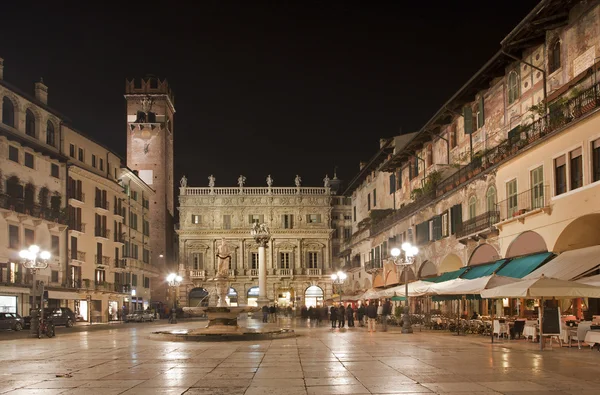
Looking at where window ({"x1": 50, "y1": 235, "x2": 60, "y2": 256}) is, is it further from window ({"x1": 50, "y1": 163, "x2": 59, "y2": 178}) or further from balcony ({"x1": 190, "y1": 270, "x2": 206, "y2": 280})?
balcony ({"x1": 190, "y1": 270, "x2": 206, "y2": 280})

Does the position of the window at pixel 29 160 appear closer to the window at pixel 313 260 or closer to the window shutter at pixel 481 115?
the window shutter at pixel 481 115

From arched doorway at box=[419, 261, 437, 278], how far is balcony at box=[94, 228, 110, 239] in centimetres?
3051

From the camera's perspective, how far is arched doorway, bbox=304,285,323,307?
9888cm

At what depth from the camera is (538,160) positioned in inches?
1161

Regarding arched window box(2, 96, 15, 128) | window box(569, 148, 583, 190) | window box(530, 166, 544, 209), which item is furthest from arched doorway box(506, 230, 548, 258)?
arched window box(2, 96, 15, 128)

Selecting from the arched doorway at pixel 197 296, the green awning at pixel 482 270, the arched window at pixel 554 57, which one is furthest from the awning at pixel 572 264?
the arched doorway at pixel 197 296

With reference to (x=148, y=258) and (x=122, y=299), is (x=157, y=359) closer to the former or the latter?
(x=122, y=299)

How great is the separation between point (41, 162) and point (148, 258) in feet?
112

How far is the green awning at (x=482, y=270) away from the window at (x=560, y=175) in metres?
5.82

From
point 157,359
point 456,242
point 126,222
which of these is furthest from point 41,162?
point 157,359

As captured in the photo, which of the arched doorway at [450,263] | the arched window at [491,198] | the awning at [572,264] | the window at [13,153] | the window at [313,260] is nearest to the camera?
the awning at [572,264]

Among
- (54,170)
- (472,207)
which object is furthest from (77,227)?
(472,207)

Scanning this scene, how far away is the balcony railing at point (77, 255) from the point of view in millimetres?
59938

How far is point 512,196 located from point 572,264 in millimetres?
7441
